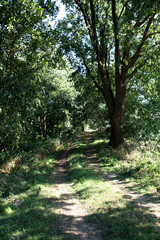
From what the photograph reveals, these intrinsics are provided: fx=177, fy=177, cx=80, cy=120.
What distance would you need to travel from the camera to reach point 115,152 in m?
11.6

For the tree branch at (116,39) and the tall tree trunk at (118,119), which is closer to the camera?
the tree branch at (116,39)

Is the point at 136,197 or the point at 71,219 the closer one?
the point at 71,219

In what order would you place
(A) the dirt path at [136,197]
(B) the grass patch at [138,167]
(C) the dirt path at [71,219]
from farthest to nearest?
1. (B) the grass patch at [138,167]
2. (A) the dirt path at [136,197]
3. (C) the dirt path at [71,219]

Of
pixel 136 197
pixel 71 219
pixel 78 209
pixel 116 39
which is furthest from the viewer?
pixel 116 39

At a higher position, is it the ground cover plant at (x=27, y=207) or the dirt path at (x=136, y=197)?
the ground cover plant at (x=27, y=207)

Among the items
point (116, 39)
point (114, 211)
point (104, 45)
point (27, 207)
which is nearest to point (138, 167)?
point (114, 211)

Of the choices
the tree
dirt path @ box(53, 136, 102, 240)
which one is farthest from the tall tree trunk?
dirt path @ box(53, 136, 102, 240)

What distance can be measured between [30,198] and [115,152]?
711 cm

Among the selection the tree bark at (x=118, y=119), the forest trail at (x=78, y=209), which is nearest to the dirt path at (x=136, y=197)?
the forest trail at (x=78, y=209)

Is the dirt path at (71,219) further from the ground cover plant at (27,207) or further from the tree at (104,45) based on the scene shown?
the tree at (104,45)

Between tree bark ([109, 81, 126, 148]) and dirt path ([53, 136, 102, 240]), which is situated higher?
tree bark ([109, 81, 126, 148])

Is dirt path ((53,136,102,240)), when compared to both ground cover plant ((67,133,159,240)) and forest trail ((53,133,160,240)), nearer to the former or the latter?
forest trail ((53,133,160,240))

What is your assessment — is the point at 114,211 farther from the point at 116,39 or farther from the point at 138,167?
the point at 116,39

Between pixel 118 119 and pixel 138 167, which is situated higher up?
pixel 118 119
